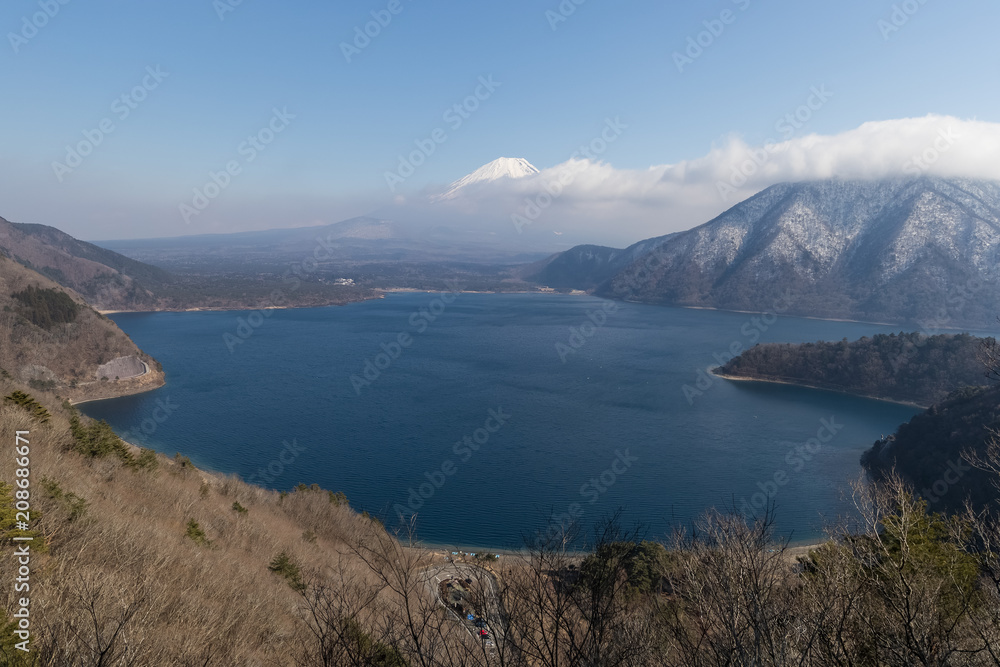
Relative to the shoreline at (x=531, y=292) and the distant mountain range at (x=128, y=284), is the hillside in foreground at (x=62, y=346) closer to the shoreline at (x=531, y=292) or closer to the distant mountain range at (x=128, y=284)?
the shoreline at (x=531, y=292)

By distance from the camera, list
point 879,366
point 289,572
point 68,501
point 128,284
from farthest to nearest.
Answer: point 128,284
point 879,366
point 289,572
point 68,501

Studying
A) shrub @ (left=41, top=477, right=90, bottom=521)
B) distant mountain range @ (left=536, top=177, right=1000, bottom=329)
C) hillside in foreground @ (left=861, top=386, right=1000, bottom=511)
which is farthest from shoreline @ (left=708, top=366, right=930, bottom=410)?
shrub @ (left=41, top=477, right=90, bottom=521)

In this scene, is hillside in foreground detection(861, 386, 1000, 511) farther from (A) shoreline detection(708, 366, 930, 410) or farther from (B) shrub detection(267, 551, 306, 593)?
(B) shrub detection(267, 551, 306, 593)

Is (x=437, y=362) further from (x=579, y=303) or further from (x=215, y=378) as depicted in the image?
(x=579, y=303)

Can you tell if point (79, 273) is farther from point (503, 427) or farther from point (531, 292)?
point (531, 292)

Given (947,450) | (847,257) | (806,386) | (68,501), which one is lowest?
(806,386)

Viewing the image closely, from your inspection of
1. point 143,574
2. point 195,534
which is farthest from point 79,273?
point 143,574
